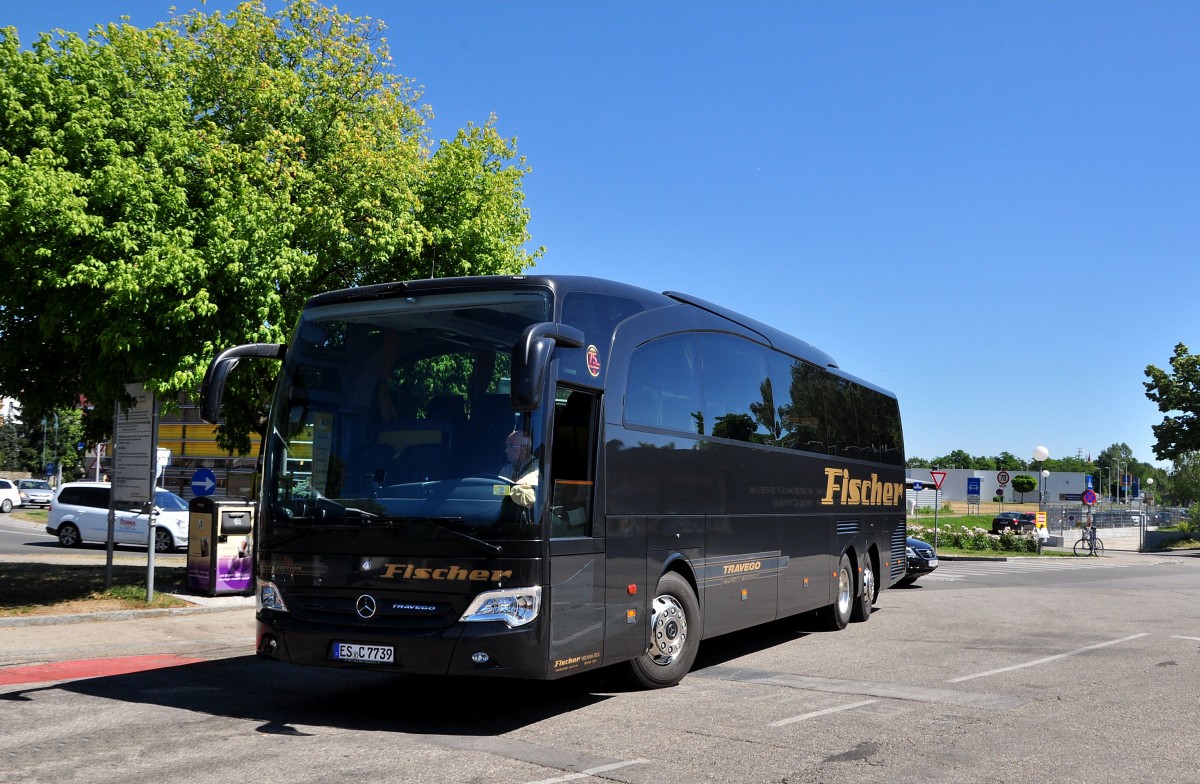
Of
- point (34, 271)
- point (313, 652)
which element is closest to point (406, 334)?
point (313, 652)

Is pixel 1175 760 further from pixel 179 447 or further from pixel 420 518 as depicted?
pixel 179 447

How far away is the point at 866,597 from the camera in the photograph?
1568 centimetres

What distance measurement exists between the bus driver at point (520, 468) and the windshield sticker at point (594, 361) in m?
0.99

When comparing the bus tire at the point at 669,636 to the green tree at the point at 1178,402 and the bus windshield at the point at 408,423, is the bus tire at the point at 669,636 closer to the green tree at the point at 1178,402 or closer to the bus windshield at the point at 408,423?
the bus windshield at the point at 408,423

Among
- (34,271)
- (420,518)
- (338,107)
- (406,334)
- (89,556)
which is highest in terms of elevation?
(338,107)

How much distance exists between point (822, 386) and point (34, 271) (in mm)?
11003

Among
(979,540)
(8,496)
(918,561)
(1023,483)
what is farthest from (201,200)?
(1023,483)

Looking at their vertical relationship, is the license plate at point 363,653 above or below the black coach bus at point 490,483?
below

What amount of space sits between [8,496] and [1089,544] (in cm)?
5660

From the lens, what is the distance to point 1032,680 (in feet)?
33.3

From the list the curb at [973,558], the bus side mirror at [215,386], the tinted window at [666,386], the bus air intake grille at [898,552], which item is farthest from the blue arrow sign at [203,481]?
the curb at [973,558]

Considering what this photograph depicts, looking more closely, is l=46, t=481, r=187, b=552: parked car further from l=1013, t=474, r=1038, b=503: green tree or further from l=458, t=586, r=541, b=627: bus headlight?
l=1013, t=474, r=1038, b=503: green tree

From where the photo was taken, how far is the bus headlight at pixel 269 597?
8.08 m

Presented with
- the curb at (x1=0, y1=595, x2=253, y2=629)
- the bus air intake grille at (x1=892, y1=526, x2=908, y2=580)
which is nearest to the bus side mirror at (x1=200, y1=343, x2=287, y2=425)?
the curb at (x1=0, y1=595, x2=253, y2=629)
